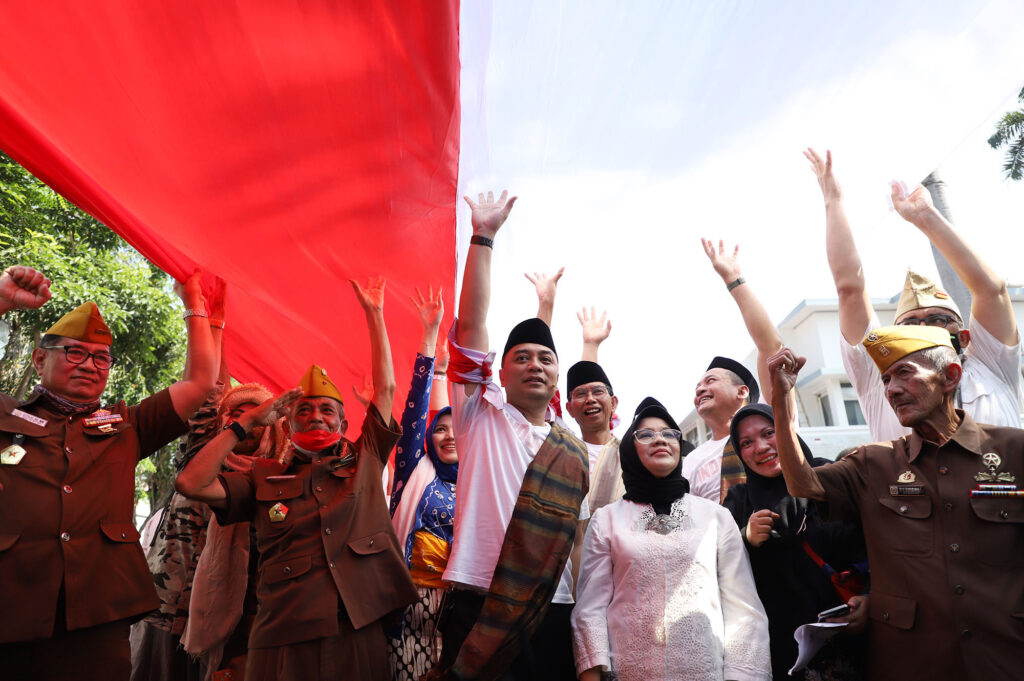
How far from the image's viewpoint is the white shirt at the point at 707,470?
12.2 feet

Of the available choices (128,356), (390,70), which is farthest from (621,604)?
(128,356)

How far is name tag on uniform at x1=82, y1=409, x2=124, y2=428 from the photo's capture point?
119 inches

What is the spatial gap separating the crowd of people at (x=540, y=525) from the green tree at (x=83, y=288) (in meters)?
7.61

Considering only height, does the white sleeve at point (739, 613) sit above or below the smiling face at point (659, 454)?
below

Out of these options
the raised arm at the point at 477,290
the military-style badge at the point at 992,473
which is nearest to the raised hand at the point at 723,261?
the raised arm at the point at 477,290

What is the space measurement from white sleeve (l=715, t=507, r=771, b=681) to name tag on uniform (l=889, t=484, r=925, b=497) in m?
0.61

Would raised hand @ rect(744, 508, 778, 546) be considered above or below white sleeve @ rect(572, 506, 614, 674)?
above

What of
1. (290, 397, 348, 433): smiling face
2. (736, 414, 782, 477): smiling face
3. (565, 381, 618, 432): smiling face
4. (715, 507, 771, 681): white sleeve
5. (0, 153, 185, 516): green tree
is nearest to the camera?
(715, 507, 771, 681): white sleeve

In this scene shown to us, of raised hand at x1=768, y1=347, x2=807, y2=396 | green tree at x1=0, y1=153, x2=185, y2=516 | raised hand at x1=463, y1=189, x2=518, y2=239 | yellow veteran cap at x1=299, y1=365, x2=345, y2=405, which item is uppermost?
green tree at x1=0, y1=153, x2=185, y2=516

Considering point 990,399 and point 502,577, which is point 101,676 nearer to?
point 502,577

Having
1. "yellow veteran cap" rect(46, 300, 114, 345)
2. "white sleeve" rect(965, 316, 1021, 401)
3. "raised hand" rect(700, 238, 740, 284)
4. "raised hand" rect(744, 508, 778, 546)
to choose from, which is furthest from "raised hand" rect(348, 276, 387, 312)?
"white sleeve" rect(965, 316, 1021, 401)

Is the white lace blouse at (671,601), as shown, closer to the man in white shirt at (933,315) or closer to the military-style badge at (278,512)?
the man in white shirt at (933,315)

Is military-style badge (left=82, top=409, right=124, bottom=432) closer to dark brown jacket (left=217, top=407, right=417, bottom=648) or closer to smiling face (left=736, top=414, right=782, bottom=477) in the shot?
dark brown jacket (left=217, top=407, right=417, bottom=648)

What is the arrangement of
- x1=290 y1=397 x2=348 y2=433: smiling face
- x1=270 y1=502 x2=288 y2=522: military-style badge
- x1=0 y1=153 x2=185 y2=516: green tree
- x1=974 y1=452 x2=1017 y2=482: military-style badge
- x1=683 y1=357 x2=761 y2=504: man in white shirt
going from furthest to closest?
x1=0 y1=153 x2=185 y2=516: green tree, x1=683 y1=357 x2=761 y2=504: man in white shirt, x1=290 y1=397 x2=348 y2=433: smiling face, x1=270 y1=502 x2=288 y2=522: military-style badge, x1=974 y1=452 x2=1017 y2=482: military-style badge
